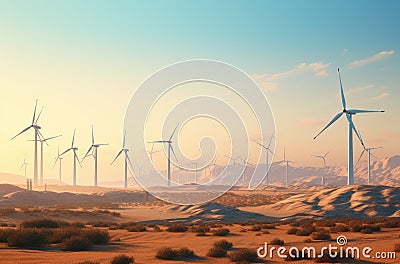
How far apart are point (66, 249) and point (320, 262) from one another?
523 inches

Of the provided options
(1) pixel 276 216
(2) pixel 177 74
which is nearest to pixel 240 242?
(2) pixel 177 74

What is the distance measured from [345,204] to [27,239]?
187 feet

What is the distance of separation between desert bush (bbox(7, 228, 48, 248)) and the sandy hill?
46.1 m

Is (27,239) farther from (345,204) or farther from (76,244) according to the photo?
(345,204)

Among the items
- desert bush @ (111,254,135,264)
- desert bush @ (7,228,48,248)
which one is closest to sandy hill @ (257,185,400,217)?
desert bush @ (7,228,48,248)

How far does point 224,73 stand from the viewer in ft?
168

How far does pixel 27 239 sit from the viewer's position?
23.6 m

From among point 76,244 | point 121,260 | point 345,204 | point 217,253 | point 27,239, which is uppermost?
point 121,260

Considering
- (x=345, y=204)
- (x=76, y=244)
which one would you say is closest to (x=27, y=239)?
(x=76, y=244)

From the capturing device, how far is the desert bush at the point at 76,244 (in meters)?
22.8

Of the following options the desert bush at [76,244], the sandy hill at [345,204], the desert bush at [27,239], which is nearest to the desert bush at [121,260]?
the desert bush at [76,244]

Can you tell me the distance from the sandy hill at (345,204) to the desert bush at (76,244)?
147 ft

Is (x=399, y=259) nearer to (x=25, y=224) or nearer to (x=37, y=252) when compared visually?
(x=37, y=252)

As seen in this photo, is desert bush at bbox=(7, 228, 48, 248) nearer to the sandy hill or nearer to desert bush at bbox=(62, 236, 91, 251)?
desert bush at bbox=(62, 236, 91, 251)
